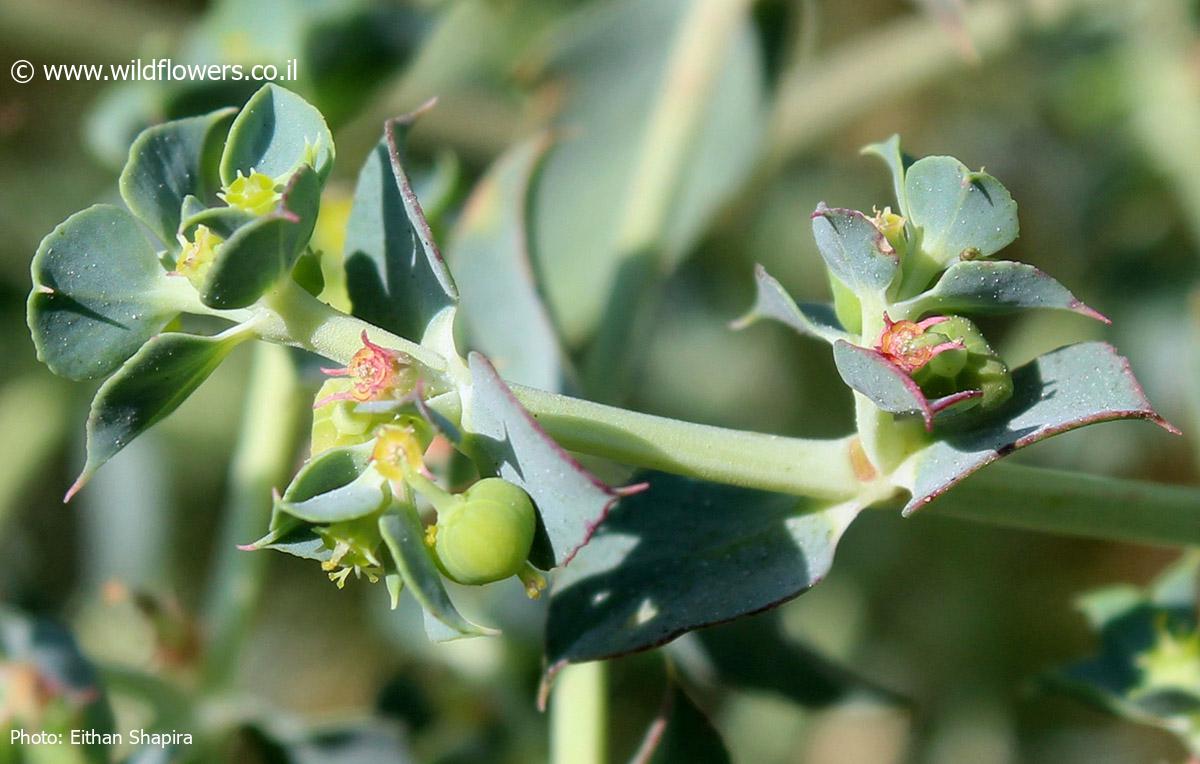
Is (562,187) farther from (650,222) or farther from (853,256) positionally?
(853,256)

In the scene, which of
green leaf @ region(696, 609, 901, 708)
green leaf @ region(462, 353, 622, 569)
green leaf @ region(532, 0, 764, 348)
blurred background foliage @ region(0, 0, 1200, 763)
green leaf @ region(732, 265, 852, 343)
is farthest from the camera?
green leaf @ region(532, 0, 764, 348)

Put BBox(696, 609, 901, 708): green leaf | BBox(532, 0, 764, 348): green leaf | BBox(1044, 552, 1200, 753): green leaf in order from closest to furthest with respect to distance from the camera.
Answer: BBox(1044, 552, 1200, 753): green leaf, BBox(696, 609, 901, 708): green leaf, BBox(532, 0, 764, 348): green leaf

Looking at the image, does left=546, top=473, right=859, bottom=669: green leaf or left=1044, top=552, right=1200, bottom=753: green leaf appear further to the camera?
left=1044, top=552, right=1200, bottom=753: green leaf

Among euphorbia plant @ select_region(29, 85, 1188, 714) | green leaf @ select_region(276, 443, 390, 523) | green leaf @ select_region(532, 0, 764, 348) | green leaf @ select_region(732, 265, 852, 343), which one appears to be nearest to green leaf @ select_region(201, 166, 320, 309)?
euphorbia plant @ select_region(29, 85, 1188, 714)

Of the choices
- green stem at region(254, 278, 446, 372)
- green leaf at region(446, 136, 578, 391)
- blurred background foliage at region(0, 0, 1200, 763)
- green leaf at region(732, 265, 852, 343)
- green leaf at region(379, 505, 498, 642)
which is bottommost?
blurred background foliage at region(0, 0, 1200, 763)

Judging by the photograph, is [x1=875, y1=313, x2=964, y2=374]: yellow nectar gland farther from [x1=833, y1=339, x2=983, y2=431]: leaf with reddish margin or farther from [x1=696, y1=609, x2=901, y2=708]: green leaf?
[x1=696, y1=609, x2=901, y2=708]: green leaf

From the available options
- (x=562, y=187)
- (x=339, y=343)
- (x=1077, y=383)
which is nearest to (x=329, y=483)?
(x=339, y=343)

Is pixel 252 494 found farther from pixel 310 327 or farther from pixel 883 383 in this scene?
pixel 883 383

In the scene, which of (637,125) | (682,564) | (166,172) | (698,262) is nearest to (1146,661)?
(682,564)
